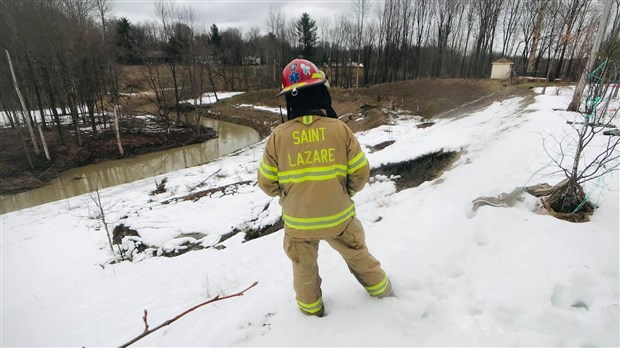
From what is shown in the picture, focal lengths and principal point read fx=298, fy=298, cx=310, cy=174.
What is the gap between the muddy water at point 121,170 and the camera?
1383 centimetres

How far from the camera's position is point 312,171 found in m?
2.16

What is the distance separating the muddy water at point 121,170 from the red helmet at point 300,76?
14380mm

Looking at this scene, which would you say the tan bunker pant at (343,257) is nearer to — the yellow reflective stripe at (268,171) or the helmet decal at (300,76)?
the yellow reflective stripe at (268,171)

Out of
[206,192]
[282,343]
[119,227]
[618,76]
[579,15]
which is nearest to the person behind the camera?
[282,343]

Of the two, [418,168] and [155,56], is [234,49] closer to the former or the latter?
[155,56]

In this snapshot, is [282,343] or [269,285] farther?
[269,285]

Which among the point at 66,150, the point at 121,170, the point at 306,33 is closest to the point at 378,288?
the point at 121,170

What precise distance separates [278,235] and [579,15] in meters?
34.0

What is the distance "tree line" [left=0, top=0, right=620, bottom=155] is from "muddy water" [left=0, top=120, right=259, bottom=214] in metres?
4.21

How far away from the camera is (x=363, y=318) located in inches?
94.5

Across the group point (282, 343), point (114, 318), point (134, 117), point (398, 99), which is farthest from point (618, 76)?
point (134, 117)

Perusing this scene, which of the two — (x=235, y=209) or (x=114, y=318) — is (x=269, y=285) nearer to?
(x=114, y=318)

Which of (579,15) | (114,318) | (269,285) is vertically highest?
(579,15)

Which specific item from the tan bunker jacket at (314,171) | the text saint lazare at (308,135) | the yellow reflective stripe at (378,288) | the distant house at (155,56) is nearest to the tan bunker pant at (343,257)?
the yellow reflective stripe at (378,288)
